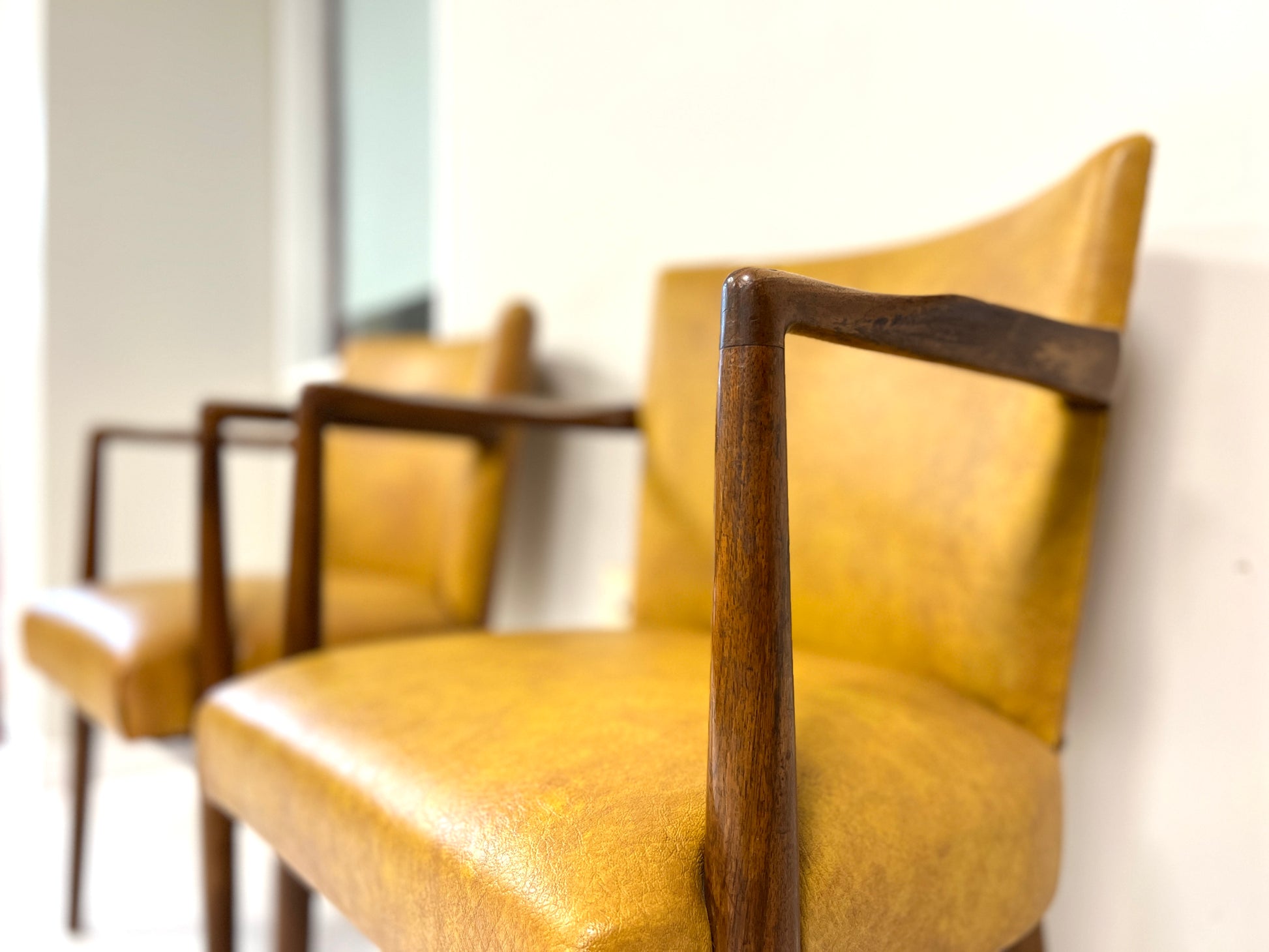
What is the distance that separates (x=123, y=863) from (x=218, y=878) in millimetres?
999

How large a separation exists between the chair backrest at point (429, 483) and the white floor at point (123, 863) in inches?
15.4

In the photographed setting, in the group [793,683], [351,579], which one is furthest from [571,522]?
[793,683]

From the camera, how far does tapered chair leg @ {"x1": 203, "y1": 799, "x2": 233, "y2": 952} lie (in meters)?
0.90

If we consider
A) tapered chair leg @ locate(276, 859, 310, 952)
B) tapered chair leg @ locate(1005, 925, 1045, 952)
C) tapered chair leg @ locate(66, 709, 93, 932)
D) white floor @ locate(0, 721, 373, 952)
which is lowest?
white floor @ locate(0, 721, 373, 952)

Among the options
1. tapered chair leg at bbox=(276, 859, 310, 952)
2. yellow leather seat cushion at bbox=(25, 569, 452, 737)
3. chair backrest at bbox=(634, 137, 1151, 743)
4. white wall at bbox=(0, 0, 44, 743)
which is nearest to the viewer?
chair backrest at bbox=(634, 137, 1151, 743)

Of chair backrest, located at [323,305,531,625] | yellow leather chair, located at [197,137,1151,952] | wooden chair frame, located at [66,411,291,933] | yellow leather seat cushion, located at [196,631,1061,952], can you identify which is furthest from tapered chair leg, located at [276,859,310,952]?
wooden chair frame, located at [66,411,291,933]

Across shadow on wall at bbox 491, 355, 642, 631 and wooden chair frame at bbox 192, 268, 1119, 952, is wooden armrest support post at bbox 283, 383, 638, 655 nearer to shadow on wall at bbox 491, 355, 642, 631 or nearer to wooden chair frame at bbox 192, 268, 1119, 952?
shadow on wall at bbox 491, 355, 642, 631

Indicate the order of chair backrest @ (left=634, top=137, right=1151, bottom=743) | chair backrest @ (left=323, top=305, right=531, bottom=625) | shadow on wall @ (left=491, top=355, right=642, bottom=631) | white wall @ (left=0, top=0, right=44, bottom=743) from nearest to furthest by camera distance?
chair backrest @ (left=634, top=137, right=1151, bottom=743)
chair backrest @ (left=323, top=305, right=531, bottom=625)
shadow on wall @ (left=491, top=355, right=642, bottom=631)
white wall @ (left=0, top=0, right=44, bottom=743)

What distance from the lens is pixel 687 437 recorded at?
3.26 ft

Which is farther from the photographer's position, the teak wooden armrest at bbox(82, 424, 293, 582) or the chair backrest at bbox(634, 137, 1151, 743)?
Result: the teak wooden armrest at bbox(82, 424, 293, 582)

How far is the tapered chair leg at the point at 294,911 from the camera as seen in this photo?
0.87 metres

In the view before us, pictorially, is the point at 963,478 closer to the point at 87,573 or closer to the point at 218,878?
the point at 218,878

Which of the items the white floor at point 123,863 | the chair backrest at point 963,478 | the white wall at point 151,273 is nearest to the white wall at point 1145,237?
the chair backrest at point 963,478

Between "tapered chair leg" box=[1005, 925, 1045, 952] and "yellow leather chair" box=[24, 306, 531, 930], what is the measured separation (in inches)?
27.5
